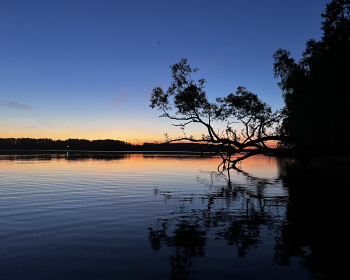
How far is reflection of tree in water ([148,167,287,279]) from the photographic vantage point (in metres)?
12.0

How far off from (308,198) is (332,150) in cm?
490

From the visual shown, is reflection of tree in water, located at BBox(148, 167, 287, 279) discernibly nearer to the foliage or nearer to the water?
the water

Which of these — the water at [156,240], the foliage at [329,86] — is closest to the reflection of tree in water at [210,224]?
the water at [156,240]

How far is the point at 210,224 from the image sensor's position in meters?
16.5

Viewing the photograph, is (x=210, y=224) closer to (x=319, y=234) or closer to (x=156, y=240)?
(x=156, y=240)

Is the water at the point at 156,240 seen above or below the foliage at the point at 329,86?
below

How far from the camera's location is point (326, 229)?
15.5 m

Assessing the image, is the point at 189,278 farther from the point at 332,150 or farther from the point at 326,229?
the point at 332,150

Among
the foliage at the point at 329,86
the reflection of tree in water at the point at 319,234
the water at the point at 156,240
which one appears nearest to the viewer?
the water at the point at 156,240

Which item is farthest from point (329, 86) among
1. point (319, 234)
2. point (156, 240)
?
point (156, 240)

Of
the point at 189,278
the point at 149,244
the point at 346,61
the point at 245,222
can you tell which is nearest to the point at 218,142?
the point at 245,222

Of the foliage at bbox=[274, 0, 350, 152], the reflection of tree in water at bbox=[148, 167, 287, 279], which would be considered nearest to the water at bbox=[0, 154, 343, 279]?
the reflection of tree in water at bbox=[148, 167, 287, 279]

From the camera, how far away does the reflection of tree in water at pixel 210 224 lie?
39.4ft

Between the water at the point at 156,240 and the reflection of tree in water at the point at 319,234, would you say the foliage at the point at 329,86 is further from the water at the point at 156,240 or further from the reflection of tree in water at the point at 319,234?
the water at the point at 156,240
